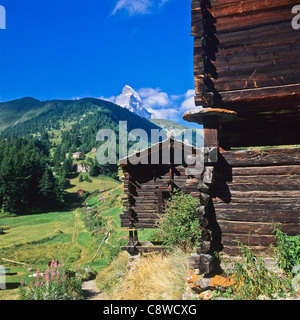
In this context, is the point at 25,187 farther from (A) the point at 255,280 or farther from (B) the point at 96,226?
(A) the point at 255,280

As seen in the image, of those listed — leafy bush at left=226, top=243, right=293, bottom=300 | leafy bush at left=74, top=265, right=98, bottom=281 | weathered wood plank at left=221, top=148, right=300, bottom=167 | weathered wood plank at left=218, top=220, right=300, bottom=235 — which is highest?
weathered wood plank at left=221, top=148, right=300, bottom=167

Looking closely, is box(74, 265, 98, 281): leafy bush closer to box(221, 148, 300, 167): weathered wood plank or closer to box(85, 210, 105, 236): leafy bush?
box(221, 148, 300, 167): weathered wood plank

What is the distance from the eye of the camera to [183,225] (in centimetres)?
1093

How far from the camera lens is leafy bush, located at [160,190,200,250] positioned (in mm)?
10461

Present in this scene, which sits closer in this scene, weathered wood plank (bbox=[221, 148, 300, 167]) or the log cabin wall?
weathered wood plank (bbox=[221, 148, 300, 167])

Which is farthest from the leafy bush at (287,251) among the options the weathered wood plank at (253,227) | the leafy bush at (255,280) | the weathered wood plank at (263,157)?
the weathered wood plank at (263,157)

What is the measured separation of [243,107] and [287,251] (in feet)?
12.0

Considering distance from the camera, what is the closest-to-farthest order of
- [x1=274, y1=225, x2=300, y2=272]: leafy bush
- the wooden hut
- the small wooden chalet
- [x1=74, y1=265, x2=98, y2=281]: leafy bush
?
1. [x1=274, y1=225, x2=300, y2=272]: leafy bush
2. the wooden hut
3. the small wooden chalet
4. [x1=74, y1=265, x2=98, y2=281]: leafy bush

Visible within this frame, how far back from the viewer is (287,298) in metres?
4.74

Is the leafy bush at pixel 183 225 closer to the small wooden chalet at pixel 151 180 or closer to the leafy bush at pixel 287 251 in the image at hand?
the small wooden chalet at pixel 151 180

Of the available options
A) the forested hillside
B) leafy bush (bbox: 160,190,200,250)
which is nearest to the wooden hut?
leafy bush (bbox: 160,190,200,250)

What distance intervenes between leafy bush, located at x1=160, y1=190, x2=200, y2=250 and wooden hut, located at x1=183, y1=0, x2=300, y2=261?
14.5 feet
